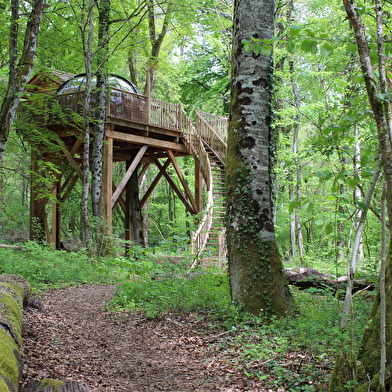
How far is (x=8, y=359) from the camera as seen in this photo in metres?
2.56

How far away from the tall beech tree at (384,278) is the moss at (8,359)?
212 cm

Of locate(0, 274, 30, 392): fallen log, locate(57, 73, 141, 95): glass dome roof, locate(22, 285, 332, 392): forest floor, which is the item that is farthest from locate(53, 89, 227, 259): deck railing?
locate(0, 274, 30, 392): fallen log

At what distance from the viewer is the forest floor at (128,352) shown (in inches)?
135

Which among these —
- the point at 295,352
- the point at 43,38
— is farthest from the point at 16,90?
the point at 295,352

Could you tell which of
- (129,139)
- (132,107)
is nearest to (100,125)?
(129,139)

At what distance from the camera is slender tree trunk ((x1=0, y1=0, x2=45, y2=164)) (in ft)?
23.0

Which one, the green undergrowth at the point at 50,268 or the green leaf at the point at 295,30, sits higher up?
the green leaf at the point at 295,30

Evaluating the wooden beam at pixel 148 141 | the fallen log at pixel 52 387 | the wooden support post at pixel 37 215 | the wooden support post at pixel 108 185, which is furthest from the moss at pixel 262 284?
the wooden support post at pixel 37 215

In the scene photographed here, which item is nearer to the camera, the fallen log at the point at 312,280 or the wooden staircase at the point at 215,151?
the fallen log at the point at 312,280

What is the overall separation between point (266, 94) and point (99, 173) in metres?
8.14

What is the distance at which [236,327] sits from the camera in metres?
4.71

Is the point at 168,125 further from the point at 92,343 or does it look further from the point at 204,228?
the point at 92,343

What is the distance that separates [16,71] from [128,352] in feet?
19.2

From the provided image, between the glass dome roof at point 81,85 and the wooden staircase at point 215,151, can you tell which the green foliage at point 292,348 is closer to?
the wooden staircase at point 215,151
